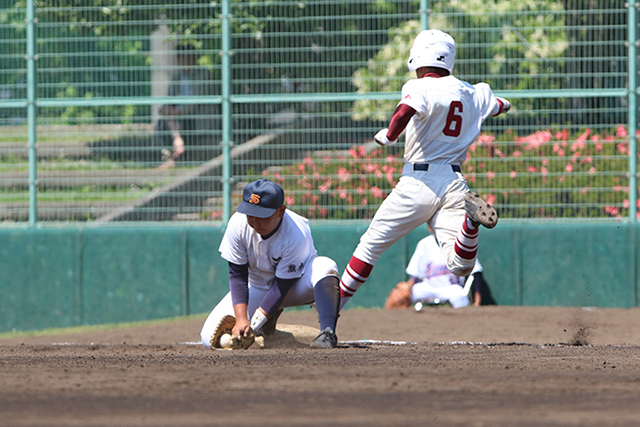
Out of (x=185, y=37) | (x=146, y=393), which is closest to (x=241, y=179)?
(x=185, y=37)

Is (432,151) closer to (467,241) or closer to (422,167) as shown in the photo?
(422,167)

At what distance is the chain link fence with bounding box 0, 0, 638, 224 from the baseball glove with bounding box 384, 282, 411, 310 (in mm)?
907

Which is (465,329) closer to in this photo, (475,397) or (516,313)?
(516,313)

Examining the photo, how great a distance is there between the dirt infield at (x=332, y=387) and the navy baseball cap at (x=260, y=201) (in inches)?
34.4

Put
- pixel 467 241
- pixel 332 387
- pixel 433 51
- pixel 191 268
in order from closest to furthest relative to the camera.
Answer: pixel 332 387
pixel 467 241
pixel 433 51
pixel 191 268

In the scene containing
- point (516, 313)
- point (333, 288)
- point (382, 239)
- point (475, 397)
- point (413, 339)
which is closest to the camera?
point (475, 397)

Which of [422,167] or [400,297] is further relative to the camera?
[400,297]

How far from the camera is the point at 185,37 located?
1002cm

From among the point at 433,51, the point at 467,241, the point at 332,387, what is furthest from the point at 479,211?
the point at 332,387

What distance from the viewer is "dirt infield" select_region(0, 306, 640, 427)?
11.2 ft

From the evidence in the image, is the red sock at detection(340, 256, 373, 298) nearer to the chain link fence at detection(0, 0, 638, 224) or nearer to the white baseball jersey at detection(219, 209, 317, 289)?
the white baseball jersey at detection(219, 209, 317, 289)

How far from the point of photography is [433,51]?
6.43 metres

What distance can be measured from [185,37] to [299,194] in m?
2.16

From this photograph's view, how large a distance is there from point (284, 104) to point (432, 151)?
393 centimetres
